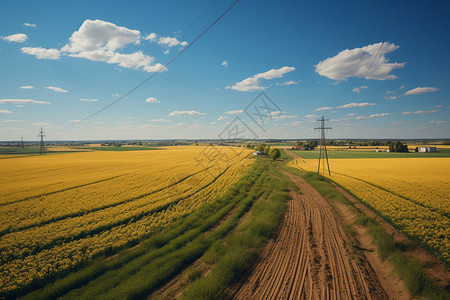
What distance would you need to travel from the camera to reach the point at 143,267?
334 inches

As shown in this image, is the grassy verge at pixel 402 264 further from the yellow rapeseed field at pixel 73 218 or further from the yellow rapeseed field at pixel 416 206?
the yellow rapeseed field at pixel 73 218

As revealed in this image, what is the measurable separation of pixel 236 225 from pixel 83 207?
1221 centimetres

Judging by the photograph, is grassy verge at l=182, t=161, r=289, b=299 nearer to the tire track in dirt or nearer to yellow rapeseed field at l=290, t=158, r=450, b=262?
the tire track in dirt

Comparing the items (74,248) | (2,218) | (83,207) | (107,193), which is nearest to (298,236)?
(74,248)

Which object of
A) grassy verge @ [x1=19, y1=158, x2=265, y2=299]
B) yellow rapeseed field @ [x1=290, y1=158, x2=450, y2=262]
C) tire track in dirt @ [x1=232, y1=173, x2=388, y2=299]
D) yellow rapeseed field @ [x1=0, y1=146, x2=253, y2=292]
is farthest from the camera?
yellow rapeseed field @ [x1=290, y1=158, x2=450, y2=262]

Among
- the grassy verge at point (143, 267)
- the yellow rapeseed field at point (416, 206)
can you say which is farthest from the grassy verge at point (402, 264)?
the grassy verge at point (143, 267)

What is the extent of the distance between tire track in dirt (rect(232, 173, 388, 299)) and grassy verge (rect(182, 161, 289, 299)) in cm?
51

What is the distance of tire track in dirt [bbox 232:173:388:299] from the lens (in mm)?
7227

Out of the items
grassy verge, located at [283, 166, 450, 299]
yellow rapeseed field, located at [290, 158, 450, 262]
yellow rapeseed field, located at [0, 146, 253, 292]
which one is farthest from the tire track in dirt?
yellow rapeseed field, located at [0, 146, 253, 292]

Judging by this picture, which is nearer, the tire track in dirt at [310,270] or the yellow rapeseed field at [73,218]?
the tire track in dirt at [310,270]

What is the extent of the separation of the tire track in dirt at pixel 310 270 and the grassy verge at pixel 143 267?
317cm

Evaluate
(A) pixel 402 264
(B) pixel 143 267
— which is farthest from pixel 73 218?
(A) pixel 402 264

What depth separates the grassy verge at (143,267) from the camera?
7.05 m

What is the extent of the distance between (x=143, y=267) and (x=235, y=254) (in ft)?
14.0
